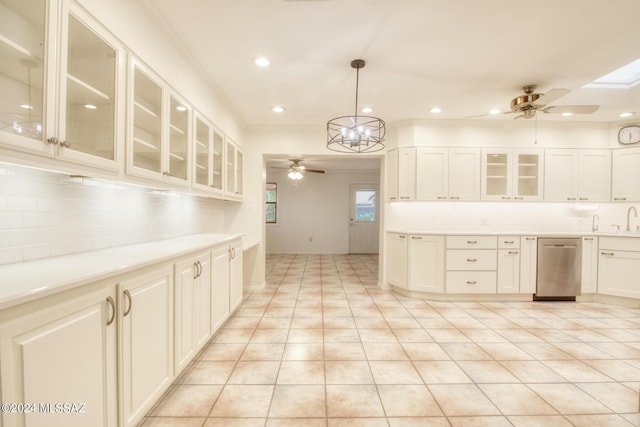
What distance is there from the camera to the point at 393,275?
4449 mm

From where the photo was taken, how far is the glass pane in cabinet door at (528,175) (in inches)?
173

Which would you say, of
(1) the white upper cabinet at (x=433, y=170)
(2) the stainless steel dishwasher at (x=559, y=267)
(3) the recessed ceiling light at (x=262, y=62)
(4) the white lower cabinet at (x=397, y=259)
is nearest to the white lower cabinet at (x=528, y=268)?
(2) the stainless steel dishwasher at (x=559, y=267)

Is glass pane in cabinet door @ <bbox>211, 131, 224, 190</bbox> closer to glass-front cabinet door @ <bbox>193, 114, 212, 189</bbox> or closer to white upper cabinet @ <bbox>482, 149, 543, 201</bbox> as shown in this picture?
glass-front cabinet door @ <bbox>193, 114, 212, 189</bbox>

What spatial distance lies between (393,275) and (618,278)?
287 cm

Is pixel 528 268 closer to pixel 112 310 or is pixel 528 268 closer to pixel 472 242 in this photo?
pixel 472 242

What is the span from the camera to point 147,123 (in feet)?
6.48

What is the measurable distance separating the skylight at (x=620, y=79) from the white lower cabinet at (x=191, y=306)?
Result: 4485 millimetres

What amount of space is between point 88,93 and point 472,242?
13.8 ft

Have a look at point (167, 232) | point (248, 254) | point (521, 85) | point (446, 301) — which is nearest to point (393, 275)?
point (446, 301)

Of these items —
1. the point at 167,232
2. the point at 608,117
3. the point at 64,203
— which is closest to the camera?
the point at 64,203

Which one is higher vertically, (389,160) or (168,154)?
(389,160)

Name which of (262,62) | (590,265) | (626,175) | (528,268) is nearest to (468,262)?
(528,268)

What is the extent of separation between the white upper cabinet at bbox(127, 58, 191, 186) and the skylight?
4.32 meters

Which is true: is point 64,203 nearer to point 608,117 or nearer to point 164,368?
point 164,368
